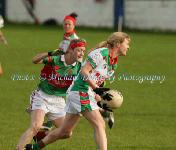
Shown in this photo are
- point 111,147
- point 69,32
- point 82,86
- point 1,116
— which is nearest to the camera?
point 82,86

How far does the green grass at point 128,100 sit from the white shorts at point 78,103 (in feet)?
5.45

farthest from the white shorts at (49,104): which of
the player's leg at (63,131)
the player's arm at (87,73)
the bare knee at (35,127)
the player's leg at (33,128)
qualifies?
the player's arm at (87,73)

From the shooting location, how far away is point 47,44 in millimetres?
35250

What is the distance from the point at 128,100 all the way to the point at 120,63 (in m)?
9.25

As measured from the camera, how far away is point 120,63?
28.0 m

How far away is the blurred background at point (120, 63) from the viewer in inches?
545

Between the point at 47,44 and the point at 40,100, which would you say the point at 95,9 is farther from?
the point at 40,100

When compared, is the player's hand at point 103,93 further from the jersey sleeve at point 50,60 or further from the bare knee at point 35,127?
the bare knee at point 35,127

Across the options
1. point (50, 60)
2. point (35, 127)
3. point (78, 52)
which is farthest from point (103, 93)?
point (35, 127)

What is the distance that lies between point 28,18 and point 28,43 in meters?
16.4

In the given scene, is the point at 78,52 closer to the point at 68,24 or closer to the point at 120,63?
the point at 68,24

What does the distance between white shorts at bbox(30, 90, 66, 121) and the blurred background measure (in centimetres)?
94

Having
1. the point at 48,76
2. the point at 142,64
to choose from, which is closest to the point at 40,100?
the point at 48,76

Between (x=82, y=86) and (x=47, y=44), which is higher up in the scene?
(x=82, y=86)
